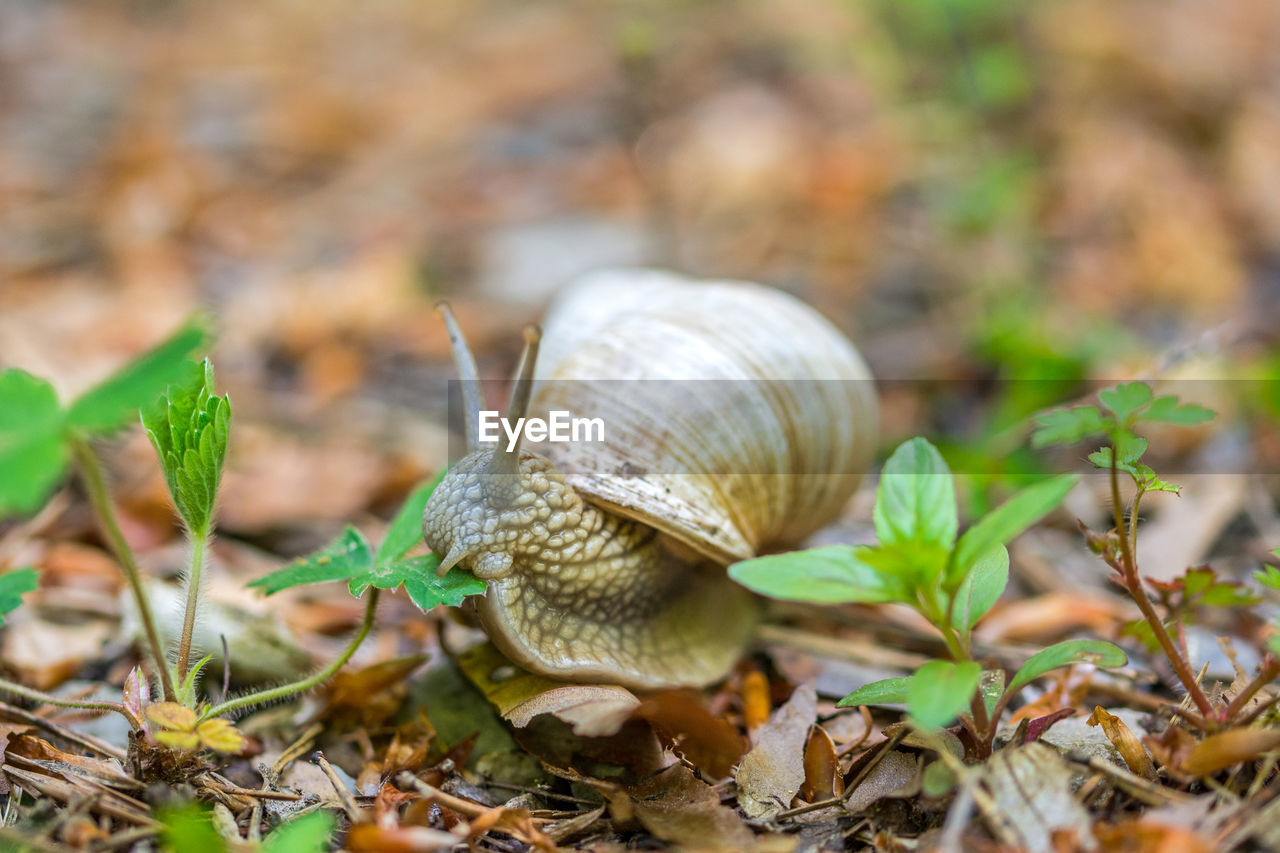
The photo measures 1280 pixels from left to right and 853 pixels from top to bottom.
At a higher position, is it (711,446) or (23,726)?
(711,446)

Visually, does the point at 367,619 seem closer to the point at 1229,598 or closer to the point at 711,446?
the point at 711,446

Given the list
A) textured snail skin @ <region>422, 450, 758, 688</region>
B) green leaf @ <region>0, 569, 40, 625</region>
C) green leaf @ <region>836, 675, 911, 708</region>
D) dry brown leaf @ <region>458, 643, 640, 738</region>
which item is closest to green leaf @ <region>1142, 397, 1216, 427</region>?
green leaf @ <region>836, 675, 911, 708</region>

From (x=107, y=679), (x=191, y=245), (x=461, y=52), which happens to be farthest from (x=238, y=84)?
(x=107, y=679)

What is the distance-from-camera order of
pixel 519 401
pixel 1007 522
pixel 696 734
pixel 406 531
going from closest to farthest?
pixel 1007 522, pixel 696 734, pixel 519 401, pixel 406 531

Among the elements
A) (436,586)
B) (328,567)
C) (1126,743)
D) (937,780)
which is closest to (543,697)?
(436,586)

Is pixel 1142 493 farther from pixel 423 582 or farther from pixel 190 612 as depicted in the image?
pixel 190 612

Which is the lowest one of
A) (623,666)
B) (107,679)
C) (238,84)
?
(107,679)
